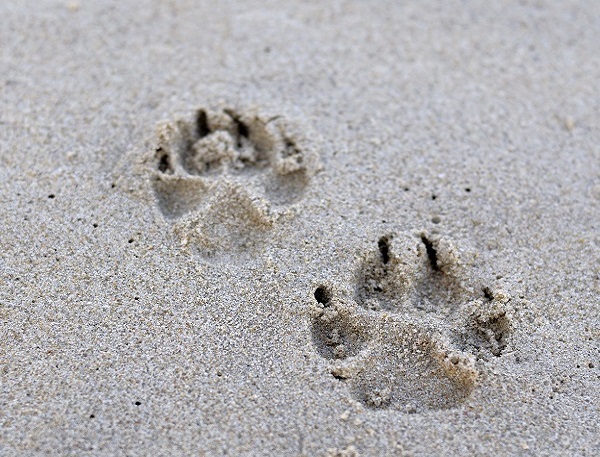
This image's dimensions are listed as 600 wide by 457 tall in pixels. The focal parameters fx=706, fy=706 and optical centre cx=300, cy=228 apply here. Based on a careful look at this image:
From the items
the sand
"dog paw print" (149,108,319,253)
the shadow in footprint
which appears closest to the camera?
the sand

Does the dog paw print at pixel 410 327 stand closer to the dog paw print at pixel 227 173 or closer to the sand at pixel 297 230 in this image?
the sand at pixel 297 230

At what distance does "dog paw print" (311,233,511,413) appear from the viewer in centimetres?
168

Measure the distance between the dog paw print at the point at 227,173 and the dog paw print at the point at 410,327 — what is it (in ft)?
0.98

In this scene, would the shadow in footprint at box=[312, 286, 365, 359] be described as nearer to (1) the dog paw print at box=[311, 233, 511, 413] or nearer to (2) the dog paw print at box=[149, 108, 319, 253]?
(1) the dog paw print at box=[311, 233, 511, 413]

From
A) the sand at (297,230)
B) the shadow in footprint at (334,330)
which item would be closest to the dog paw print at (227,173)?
the sand at (297,230)

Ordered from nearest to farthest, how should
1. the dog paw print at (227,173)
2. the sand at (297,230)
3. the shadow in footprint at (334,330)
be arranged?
the sand at (297,230) < the shadow in footprint at (334,330) < the dog paw print at (227,173)

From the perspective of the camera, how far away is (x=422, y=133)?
2.16 meters

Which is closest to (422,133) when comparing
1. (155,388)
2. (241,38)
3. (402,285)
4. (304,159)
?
(304,159)

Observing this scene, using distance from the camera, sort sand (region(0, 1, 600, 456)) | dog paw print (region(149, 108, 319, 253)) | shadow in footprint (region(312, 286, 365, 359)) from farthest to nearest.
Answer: dog paw print (region(149, 108, 319, 253)) < shadow in footprint (region(312, 286, 365, 359)) < sand (region(0, 1, 600, 456))

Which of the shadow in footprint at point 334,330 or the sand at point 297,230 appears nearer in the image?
the sand at point 297,230

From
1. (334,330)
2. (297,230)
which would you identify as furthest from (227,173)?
(334,330)

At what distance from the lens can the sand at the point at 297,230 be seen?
1.63 m

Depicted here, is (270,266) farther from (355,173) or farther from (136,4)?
(136,4)

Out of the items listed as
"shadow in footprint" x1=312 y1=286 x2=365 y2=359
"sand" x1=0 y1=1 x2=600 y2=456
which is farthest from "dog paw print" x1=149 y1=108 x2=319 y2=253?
"shadow in footprint" x1=312 y1=286 x2=365 y2=359
